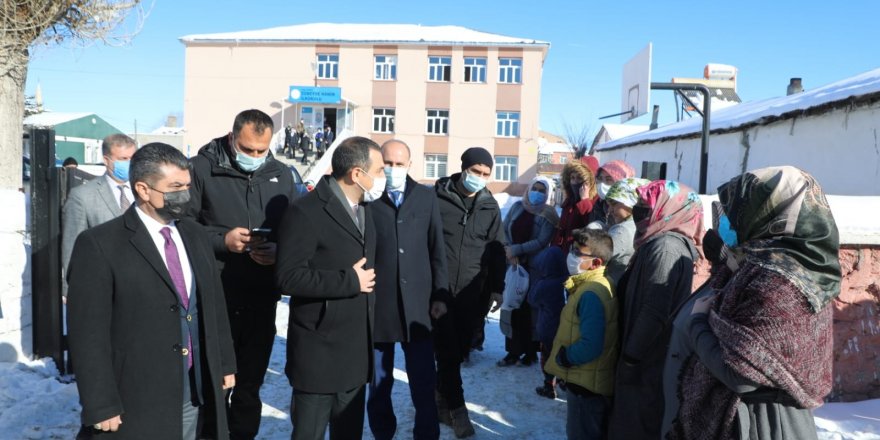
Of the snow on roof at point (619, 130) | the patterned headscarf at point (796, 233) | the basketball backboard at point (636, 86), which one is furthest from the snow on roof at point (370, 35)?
the patterned headscarf at point (796, 233)

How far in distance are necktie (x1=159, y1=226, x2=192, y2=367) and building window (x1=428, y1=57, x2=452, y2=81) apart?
3135cm

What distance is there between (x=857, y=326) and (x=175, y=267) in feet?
15.1

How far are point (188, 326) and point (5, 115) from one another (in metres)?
4.14

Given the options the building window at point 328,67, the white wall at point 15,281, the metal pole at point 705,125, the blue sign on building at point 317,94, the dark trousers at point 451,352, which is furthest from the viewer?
the building window at point 328,67

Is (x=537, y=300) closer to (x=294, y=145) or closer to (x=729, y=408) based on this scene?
(x=729, y=408)

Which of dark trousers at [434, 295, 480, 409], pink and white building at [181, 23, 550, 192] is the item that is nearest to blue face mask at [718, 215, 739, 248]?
dark trousers at [434, 295, 480, 409]

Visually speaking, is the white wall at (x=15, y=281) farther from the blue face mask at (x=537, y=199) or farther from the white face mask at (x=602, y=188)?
the white face mask at (x=602, y=188)

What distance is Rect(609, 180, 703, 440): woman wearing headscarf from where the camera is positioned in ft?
8.81

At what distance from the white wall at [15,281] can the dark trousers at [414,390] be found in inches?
124

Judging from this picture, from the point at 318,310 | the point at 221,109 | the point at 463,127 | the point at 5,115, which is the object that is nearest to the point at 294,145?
the point at 221,109

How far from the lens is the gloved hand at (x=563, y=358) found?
3.00 m

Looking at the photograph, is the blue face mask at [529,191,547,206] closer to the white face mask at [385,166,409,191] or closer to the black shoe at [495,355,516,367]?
the black shoe at [495,355,516,367]

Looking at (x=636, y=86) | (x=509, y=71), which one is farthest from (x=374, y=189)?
(x=509, y=71)

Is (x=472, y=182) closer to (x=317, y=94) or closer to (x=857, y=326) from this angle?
(x=857, y=326)
